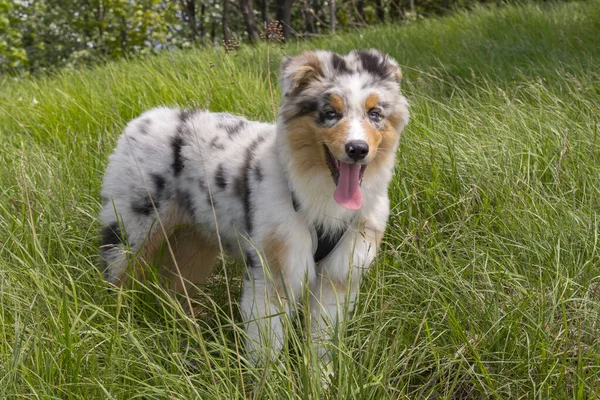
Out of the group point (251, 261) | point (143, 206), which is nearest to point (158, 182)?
point (143, 206)

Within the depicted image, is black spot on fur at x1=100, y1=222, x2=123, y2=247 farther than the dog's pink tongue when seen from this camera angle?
Yes

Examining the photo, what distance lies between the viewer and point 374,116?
2.92 meters

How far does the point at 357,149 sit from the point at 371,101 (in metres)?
0.27

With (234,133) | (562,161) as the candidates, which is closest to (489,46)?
(562,161)

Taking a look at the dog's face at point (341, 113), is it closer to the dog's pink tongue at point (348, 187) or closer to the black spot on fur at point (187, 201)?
the dog's pink tongue at point (348, 187)

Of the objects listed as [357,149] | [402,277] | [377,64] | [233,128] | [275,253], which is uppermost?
[377,64]

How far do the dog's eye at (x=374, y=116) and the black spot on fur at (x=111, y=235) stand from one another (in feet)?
4.81

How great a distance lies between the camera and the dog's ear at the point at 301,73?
9.81 ft

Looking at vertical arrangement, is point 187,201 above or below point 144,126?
below

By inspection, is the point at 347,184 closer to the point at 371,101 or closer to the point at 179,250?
the point at 371,101

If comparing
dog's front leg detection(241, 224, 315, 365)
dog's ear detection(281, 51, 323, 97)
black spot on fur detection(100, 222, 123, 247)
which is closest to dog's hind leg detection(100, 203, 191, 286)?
black spot on fur detection(100, 222, 123, 247)

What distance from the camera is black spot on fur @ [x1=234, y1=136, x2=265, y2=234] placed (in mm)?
3158

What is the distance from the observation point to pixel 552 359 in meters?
2.60

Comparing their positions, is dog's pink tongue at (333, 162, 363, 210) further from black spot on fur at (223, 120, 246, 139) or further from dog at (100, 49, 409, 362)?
black spot on fur at (223, 120, 246, 139)
